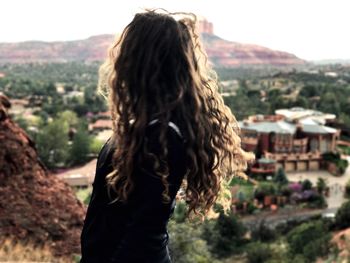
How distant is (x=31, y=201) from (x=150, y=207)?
15.2 feet

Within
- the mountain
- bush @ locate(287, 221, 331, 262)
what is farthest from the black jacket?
the mountain

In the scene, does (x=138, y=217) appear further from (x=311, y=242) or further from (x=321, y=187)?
(x=321, y=187)

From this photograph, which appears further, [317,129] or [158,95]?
[317,129]

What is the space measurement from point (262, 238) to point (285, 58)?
129325 millimetres

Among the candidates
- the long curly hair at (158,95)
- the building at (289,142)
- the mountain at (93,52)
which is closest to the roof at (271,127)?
the building at (289,142)

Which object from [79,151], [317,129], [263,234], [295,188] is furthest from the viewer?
[317,129]

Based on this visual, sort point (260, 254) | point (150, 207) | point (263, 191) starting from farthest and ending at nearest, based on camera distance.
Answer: point (263, 191) < point (260, 254) < point (150, 207)

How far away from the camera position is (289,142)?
30219 millimetres

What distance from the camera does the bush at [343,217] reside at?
55.8 feet

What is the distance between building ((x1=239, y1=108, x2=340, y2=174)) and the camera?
29000mm

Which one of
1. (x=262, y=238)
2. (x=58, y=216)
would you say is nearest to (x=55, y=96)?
(x=262, y=238)

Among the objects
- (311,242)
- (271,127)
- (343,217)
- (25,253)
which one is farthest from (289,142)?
(25,253)

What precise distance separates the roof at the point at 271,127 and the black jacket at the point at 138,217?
29.1 m

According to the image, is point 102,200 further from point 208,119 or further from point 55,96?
point 55,96
